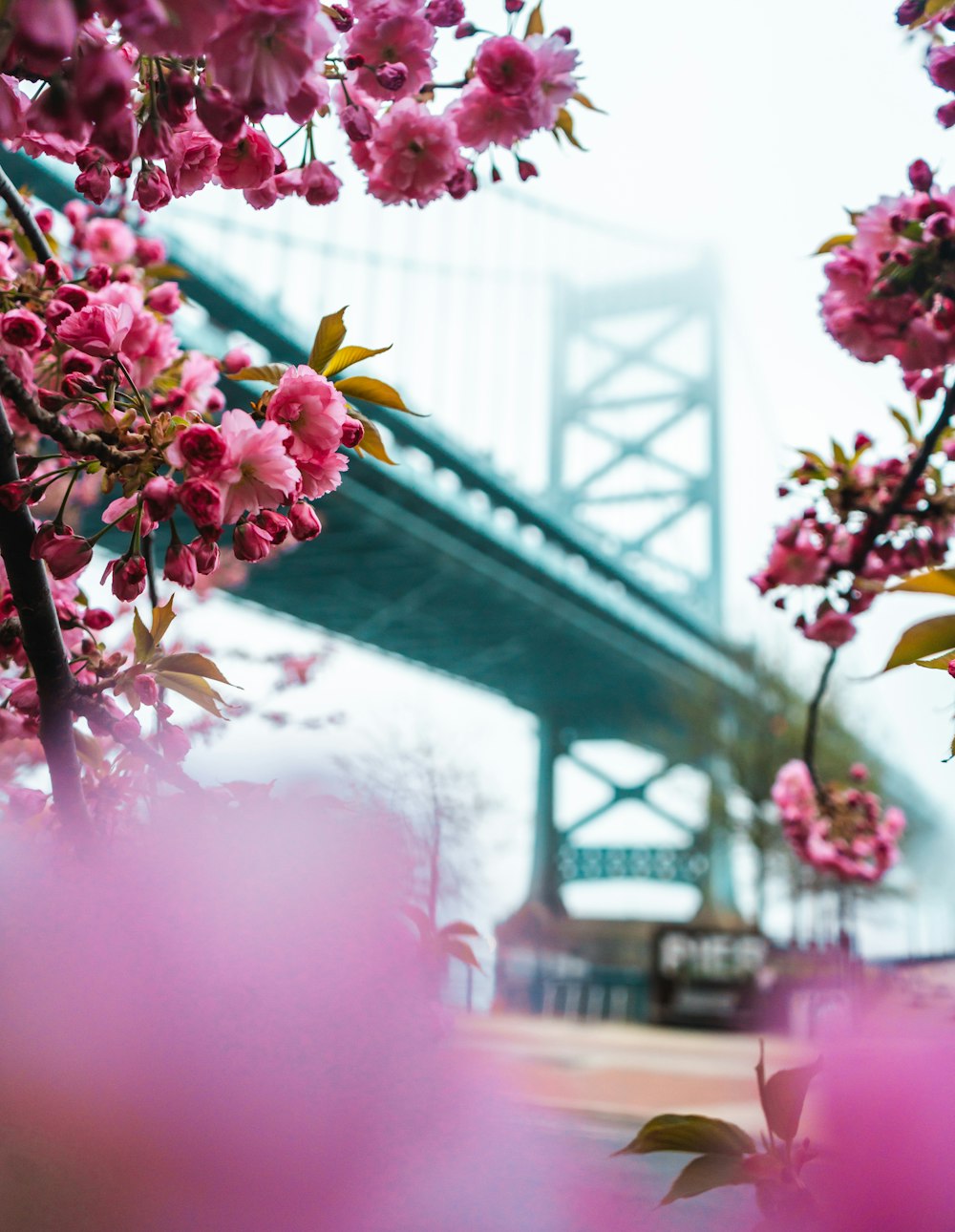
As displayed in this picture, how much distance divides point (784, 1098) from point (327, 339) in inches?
19.8

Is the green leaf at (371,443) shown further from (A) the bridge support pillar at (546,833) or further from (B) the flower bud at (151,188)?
(A) the bridge support pillar at (546,833)

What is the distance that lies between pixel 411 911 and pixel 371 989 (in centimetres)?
5

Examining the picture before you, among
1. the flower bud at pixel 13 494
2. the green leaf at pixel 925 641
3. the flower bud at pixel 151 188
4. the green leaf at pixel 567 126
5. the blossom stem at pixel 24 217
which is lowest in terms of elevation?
the green leaf at pixel 925 641

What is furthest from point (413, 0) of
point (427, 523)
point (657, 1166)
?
point (427, 523)

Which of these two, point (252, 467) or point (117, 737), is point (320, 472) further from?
point (117, 737)

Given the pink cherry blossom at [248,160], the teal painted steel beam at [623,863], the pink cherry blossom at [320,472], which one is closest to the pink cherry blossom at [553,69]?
the pink cherry blossom at [248,160]

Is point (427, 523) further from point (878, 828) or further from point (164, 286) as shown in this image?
point (164, 286)

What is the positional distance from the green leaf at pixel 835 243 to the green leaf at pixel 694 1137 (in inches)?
30.3

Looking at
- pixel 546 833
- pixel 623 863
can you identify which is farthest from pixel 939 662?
pixel 623 863

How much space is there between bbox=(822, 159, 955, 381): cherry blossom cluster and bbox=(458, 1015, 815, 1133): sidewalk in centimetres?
63

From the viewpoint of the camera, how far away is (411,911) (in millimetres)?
493

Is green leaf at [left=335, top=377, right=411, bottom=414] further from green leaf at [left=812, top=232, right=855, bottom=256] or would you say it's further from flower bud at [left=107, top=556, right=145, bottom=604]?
green leaf at [left=812, top=232, right=855, bottom=256]

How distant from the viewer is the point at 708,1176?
0.61m

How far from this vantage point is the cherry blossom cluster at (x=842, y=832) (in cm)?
205
